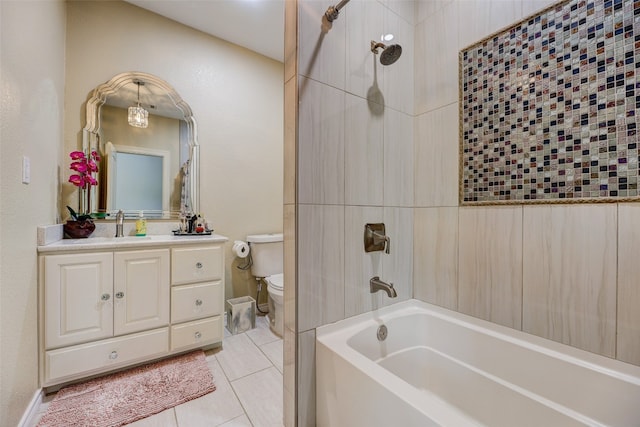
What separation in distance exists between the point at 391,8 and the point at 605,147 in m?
1.23

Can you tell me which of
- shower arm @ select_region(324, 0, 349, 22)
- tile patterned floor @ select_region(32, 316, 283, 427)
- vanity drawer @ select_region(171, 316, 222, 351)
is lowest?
tile patterned floor @ select_region(32, 316, 283, 427)

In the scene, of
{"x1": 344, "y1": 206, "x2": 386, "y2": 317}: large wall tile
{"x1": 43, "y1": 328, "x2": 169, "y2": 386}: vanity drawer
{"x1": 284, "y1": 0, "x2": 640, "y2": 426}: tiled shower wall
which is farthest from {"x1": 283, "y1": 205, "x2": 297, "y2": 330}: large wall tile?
{"x1": 43, "y1": 328, "x2": 169, "y2": 386}: vanity drawer

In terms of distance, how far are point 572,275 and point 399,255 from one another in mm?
716

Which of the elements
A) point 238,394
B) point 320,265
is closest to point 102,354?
point 238,394

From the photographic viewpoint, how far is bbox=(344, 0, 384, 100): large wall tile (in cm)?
123

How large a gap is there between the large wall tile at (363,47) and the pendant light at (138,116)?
70.6 inches

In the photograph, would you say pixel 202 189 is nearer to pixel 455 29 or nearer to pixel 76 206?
pixel 76 206

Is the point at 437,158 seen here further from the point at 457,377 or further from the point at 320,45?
the point at 457,377

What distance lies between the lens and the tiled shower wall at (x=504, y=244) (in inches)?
35.4

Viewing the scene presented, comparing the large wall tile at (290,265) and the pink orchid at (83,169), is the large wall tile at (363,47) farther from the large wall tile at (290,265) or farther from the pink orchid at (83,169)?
the pink orchid at (83,169)

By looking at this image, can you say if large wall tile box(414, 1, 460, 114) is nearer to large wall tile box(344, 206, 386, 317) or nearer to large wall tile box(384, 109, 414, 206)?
large wall tile box(384, 109, 414, 206)

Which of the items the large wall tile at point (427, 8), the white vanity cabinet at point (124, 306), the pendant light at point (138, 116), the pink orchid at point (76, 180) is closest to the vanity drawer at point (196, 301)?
the white vanity cabinet at point (124, 306)

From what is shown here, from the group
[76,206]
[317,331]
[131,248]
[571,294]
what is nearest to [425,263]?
[571,294]

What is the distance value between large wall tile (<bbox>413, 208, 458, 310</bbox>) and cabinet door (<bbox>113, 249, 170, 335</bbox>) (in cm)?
165
